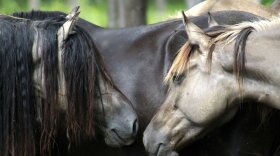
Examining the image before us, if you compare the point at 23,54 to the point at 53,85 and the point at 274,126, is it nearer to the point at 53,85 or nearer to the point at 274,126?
the point at 53,85

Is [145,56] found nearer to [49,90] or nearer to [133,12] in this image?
[49,90]

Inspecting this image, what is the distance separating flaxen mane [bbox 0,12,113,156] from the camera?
4.93m

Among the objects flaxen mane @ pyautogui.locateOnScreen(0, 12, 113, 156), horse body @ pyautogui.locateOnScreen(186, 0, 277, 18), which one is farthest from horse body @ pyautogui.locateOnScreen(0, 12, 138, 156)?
horse body @ pyautogui.locateOnScreen(186, 0, 277, 18)

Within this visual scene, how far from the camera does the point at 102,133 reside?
5.27m

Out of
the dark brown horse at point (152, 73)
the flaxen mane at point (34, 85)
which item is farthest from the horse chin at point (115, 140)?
the dark brown horse at point (152, 73)

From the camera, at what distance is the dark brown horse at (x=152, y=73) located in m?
A: 5.30

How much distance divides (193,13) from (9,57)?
2106 millimetres

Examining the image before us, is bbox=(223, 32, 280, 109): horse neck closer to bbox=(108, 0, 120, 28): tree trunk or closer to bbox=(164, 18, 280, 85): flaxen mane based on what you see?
bbox=(164, 18, 280, 85): flaxen mane

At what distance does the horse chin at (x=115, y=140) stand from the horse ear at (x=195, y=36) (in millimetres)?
→ 797

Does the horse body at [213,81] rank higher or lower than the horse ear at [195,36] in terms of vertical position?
lower

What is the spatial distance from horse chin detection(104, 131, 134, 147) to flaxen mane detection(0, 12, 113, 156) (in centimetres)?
14

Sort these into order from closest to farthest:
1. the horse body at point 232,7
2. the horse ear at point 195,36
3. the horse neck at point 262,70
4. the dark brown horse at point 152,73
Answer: the horse neck at point 262,70, the horse ear at point 195,36, the dark brown horse at point 152,73, the horse body at point 232,7

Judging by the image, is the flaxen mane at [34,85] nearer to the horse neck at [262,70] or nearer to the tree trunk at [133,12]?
the horse neck at [262,70]

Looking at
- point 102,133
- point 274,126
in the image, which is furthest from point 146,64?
point 274,126
